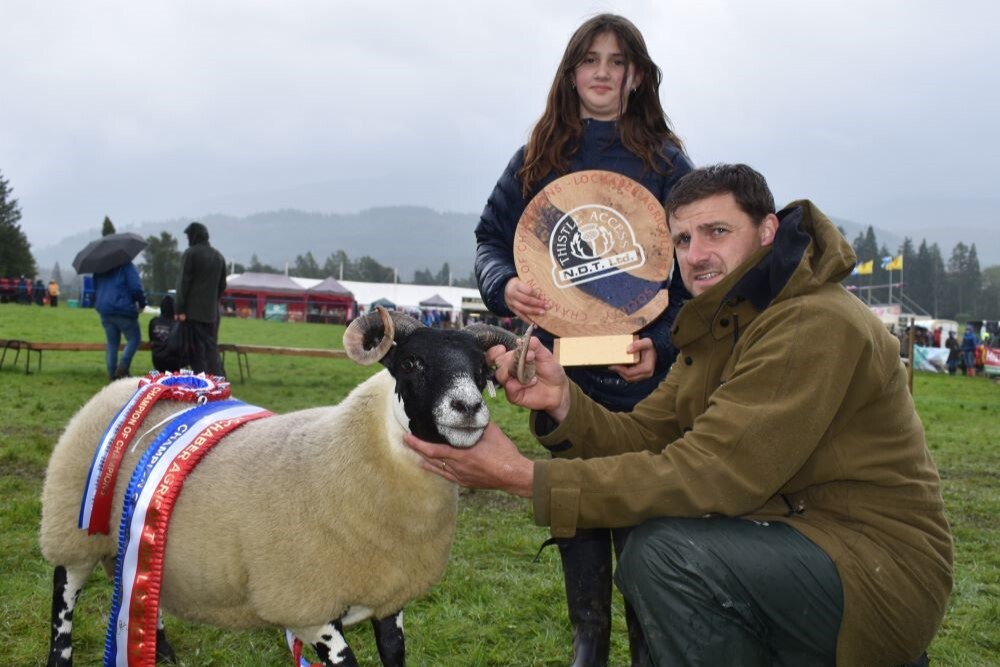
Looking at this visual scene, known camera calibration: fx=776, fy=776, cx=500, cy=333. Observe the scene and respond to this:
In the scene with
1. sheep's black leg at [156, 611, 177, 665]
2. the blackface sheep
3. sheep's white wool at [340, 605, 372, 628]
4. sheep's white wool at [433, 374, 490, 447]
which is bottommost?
sheep's black leg at [156, 611, 177, 665]

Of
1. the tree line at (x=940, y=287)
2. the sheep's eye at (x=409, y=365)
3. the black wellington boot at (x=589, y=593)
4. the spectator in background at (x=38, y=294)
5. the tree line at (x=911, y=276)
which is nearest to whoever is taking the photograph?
the sheep's eye at (x=409, y=365)

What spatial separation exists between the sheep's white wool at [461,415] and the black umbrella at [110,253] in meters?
11.0

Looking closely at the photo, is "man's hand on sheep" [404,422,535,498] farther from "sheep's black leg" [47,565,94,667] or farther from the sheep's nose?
"sheep's black leg" [47,565,94,667]

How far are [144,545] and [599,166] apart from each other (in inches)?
96.7

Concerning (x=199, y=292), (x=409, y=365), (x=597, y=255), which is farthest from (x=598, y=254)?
(x=199, y=292)

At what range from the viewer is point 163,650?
147 inches

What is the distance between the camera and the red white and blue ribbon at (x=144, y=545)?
10.2 ft

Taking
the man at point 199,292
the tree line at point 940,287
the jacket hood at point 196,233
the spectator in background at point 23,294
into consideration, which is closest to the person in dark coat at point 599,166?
the man at point 199,292

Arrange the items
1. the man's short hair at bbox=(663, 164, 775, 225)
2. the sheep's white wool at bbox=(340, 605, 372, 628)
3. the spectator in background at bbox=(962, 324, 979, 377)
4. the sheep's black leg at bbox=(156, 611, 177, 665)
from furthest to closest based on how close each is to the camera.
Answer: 1. the spectator in background at bbox=(962, 324, 979, 377)
2. the sheep's black leg at bbox=(156, 611, 177, 665)
3. the sheep's white wool at bbox=(340, 605, 372, 628)
4. the man's short hair at bbox=(663, 164, 775, 225)

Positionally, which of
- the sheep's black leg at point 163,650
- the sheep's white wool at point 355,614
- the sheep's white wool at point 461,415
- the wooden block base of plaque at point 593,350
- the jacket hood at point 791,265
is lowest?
the sheep's black leg at point 163,650

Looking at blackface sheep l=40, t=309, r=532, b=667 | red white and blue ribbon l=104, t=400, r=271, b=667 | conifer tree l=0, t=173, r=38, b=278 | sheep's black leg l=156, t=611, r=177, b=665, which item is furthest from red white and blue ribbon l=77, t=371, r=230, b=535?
conifer tree l=0, t=173, r=38, b=278

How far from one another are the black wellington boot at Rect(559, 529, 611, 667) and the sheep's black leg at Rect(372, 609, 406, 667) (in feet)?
2.36

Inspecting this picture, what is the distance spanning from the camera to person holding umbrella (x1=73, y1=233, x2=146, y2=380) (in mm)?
12039

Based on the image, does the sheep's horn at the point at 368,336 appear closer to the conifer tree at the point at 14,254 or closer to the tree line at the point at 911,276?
the conifer tree at the point at 14,254
